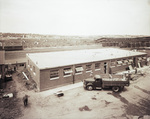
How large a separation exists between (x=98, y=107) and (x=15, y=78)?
47.1 feet

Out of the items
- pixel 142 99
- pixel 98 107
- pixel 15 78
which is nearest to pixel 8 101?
pixel 15 78

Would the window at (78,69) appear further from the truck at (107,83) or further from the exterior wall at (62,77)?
the truck at (107,83)

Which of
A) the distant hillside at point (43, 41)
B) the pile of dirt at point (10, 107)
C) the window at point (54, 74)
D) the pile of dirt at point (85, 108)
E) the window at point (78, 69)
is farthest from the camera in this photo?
the distant hillside at point (43, 41)

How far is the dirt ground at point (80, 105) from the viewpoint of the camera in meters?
9.84

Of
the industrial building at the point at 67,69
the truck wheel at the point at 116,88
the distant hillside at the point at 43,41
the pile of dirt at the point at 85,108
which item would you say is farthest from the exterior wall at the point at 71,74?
the distant hillside at the point at 43,41

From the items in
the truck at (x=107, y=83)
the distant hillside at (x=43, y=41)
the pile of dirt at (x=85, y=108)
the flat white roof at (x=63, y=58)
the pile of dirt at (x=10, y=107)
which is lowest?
the pile of dirt at (x=85, y=108)

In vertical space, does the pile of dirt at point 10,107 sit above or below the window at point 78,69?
below

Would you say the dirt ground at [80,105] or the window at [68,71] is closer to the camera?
the dirt ground at [80,105]

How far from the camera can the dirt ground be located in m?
9.84

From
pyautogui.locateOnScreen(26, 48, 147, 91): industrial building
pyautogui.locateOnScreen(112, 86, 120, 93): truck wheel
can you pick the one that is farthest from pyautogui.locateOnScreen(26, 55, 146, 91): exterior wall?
pyautogui.locateOnScreen(112, 86, 120, 93): truck wheel

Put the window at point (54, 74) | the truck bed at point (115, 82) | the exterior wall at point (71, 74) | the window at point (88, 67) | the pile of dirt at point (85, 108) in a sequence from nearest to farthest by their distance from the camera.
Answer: the pile of dirt at point (85, 108)
the truck bed at point (115, 82)
the exterior wall at point (71, 74)
the window at point (54, 74)
the window at point (88, 67)

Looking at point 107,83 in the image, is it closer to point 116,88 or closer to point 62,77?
point 116,88

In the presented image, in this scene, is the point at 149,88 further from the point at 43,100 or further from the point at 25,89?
the point at 25,89

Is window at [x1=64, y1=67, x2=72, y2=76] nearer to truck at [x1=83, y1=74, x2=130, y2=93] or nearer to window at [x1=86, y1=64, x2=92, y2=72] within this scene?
truck at [x1=83, y1=74, x2=130, y2=93]
